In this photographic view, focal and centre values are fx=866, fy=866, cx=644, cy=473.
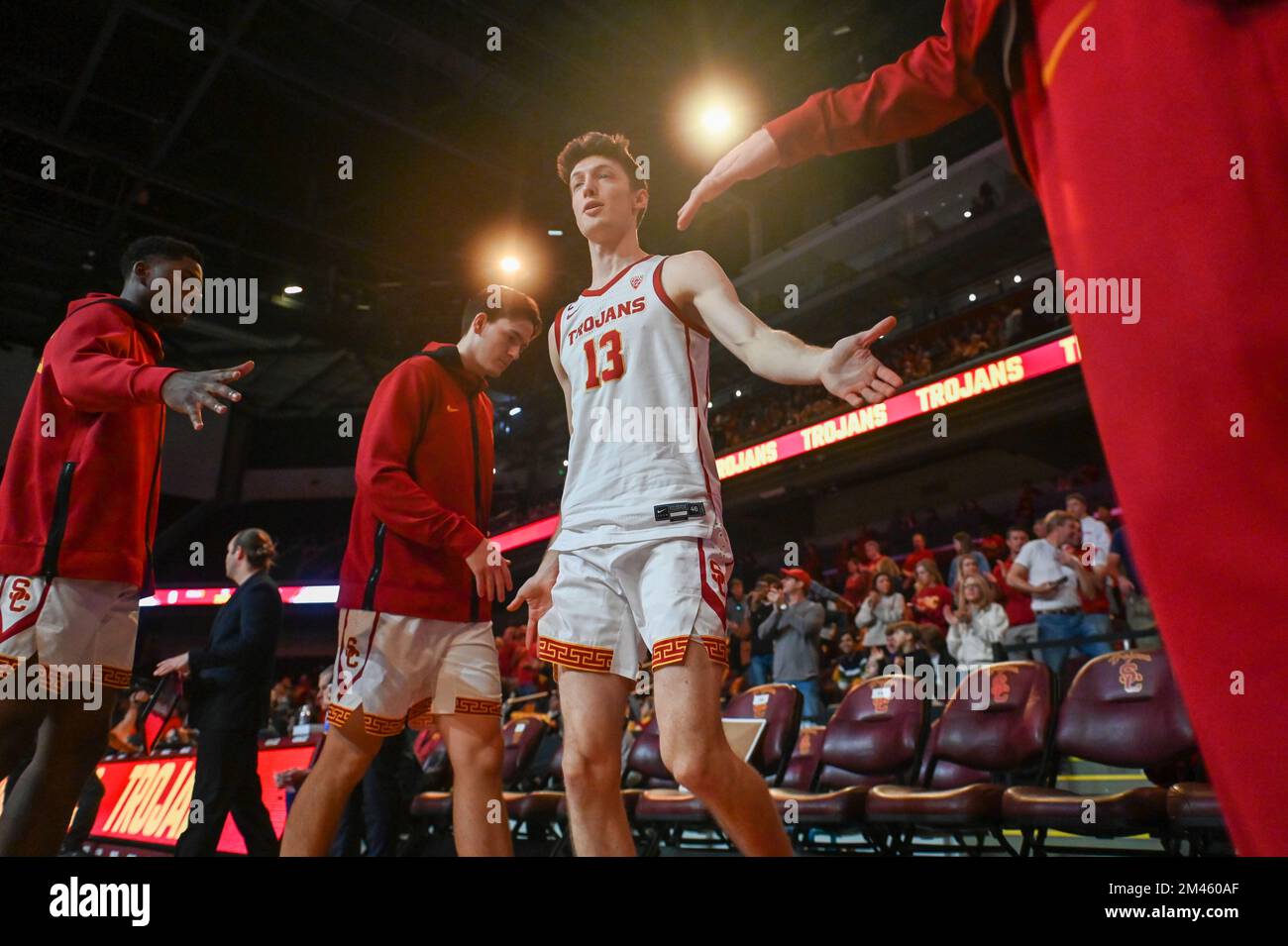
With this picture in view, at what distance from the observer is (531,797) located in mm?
4793

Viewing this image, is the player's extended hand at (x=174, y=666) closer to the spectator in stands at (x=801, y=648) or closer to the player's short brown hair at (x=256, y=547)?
the player's short brown hair at (x=256, y=547)

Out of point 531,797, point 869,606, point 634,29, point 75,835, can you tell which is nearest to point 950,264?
point 634,29

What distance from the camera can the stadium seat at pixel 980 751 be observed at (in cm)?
323

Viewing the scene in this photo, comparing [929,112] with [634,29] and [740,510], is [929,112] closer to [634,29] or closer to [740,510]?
[634,29]

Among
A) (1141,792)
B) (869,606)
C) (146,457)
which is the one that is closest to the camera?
(146,457)

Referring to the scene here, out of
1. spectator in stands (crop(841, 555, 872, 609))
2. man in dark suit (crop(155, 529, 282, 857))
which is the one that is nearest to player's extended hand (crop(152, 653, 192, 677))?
man in dark suit (crop(155, 529, 282, 857))

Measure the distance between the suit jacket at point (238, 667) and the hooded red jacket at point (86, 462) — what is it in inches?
58.0

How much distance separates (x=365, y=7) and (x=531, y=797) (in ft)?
26.6

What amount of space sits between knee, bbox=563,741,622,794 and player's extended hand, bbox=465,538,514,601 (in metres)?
0.76

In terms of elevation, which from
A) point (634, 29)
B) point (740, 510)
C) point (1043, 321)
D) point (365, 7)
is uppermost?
point (365, 7)

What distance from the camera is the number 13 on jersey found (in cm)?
221

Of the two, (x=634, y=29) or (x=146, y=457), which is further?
(x=634, y=29)

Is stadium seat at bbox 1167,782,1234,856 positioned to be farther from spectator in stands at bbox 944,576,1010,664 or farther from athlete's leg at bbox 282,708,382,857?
spectator in stands at bbox 944,576,1010,664
